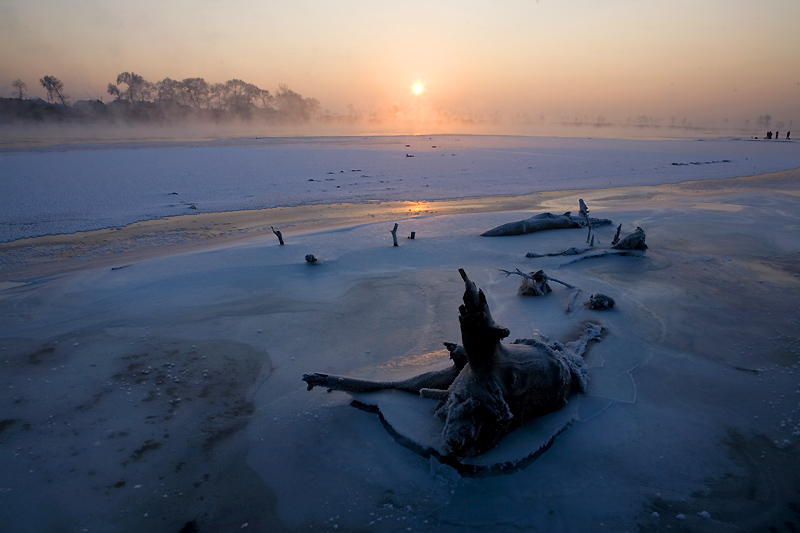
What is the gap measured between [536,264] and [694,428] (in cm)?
454

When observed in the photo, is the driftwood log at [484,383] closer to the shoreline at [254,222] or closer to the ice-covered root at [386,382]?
the ice-covered root at [386,382]

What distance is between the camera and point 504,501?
305 cm

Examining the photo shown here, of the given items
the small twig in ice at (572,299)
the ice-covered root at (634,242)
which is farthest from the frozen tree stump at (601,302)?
the ice-covered root at (634,242)

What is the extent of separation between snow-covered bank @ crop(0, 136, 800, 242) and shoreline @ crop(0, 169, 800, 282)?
0.74 m

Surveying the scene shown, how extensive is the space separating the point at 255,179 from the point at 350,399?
16.9 meters

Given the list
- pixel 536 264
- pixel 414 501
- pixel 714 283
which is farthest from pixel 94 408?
pixel 714 283

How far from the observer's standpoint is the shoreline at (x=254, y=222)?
29.6 ft

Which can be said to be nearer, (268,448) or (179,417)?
(268,448)

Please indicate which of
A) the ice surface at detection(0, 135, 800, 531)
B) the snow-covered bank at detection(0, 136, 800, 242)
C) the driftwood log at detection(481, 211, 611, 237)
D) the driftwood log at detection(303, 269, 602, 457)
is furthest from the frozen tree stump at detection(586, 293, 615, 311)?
the snow-covered bank at detection(0, 136, 800, 242)

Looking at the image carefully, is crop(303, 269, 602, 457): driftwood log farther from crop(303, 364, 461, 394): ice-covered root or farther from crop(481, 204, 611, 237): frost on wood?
crop(481, 204, 611, 237): frost on wood

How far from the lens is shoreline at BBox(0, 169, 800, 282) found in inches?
356

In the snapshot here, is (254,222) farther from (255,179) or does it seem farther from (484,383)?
(484,383)

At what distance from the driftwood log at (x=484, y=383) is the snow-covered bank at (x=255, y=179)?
35.5 ft

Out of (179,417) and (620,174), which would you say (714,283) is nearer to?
(179,417)
